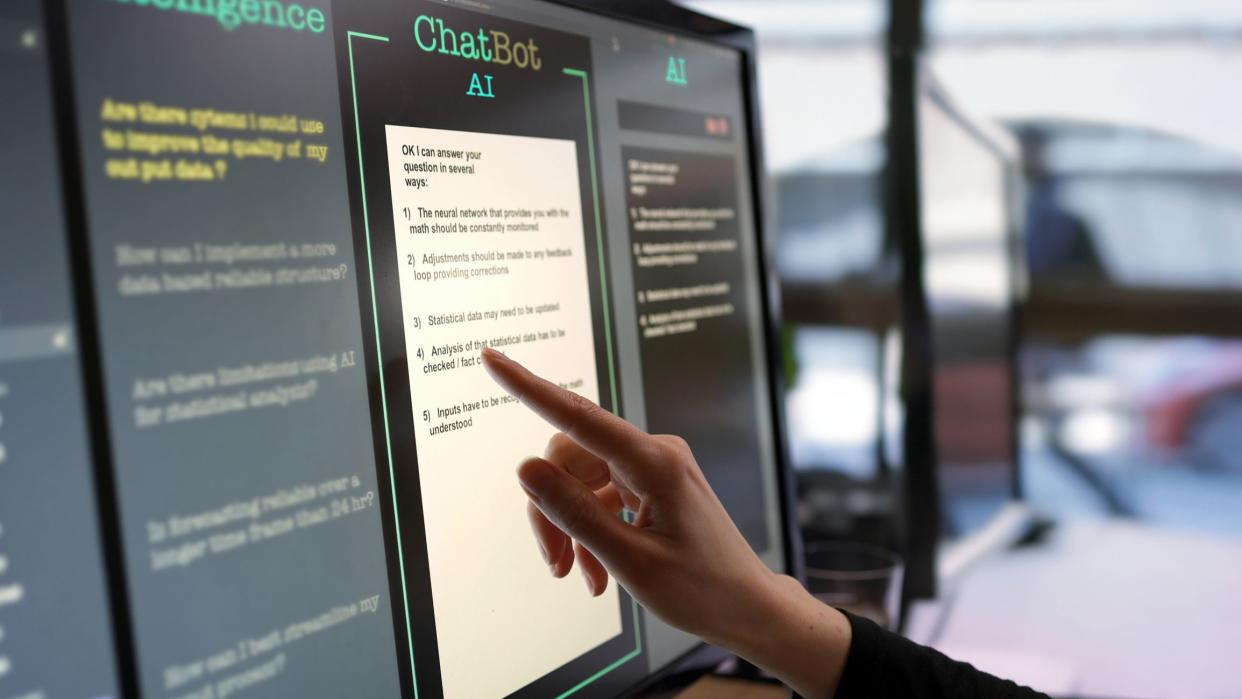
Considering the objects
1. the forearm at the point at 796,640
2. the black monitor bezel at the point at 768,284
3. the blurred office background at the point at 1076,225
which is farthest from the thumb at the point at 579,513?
the blurred office background at the point at 1076,225

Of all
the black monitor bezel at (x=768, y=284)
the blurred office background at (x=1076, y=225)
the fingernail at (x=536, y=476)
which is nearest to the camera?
the fingernail at (x=536, y=476)

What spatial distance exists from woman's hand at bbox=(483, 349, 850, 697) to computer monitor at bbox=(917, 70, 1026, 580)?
0.66 metres

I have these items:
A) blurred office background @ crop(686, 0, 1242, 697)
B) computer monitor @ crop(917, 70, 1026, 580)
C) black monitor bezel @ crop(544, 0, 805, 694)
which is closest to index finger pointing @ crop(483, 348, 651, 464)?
black monitor bezel @ crop(544, 0, 805, 694)

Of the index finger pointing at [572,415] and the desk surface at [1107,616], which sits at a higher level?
the index finger pointing at [572,415]

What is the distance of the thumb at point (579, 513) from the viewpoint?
1.64ft

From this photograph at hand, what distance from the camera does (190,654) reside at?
417mm

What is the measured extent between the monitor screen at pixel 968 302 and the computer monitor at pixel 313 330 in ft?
2.08

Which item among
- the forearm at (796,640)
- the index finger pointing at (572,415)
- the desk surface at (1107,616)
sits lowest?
the desk surface at (1107,616)

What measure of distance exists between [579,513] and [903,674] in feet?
0.97

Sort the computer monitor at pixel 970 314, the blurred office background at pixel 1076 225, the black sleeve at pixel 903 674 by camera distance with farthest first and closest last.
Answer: the blurred office background at pixel 1076 225
the computer monitor at pixel 970 314
the black sleeve at pixel 903 674

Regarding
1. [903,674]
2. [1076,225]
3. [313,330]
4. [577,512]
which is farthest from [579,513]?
[1076,225]

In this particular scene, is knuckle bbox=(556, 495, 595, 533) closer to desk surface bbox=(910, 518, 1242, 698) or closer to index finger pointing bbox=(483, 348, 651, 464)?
index finger pointing bbox=(483, 348, 651, 464)

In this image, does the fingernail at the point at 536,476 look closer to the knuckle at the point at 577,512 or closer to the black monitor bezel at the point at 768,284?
the knuckle at the point at 577,512

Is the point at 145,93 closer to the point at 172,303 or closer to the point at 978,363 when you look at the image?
the point at 172,303
